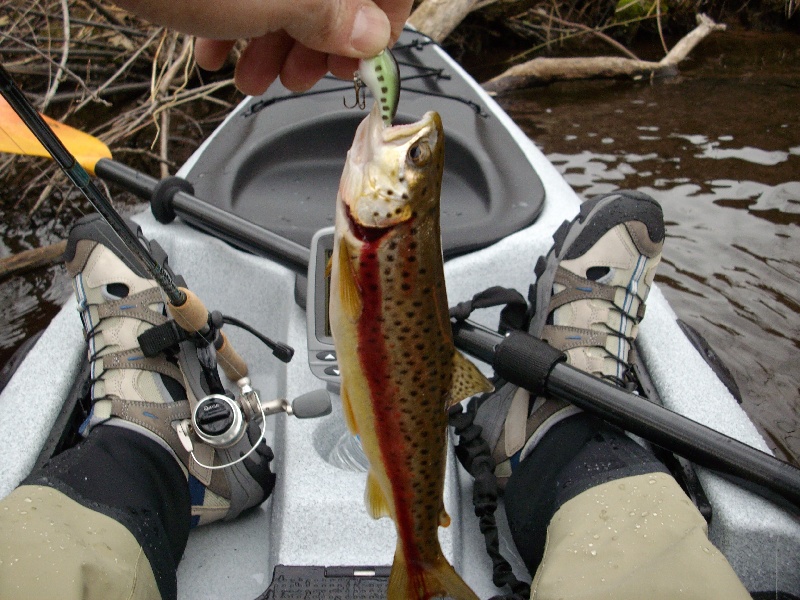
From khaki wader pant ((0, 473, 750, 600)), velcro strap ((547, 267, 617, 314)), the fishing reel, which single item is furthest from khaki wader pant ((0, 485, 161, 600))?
velcro strap ((547, 267, 617, 314))

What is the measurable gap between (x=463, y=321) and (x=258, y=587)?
1.14 m

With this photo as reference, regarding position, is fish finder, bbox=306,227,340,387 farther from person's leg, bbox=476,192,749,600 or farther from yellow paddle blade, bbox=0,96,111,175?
yellow paddle blade, bbox=0,96,111,175

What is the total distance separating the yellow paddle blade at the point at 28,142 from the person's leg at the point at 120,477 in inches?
20.4

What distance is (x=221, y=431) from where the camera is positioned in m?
2.07

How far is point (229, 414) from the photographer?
2.08 m

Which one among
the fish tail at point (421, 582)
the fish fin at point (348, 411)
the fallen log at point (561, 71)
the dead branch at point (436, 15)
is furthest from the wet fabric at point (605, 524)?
the fallen log at point (561, 71)

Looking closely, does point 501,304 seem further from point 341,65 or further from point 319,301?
point 341,65

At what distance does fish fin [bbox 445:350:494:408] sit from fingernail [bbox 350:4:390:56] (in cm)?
64

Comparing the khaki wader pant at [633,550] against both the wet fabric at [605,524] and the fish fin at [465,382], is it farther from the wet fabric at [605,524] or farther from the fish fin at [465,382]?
the fish fin at [465,382]

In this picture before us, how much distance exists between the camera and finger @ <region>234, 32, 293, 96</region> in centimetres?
163

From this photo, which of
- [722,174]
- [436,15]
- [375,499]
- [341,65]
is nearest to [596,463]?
[375,499]

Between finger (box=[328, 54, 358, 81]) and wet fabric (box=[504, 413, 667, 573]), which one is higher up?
finger (box=[328, 54, 358, 81])

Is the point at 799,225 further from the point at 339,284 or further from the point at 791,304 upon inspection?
the point at 339,284

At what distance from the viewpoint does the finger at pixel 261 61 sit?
163cm
